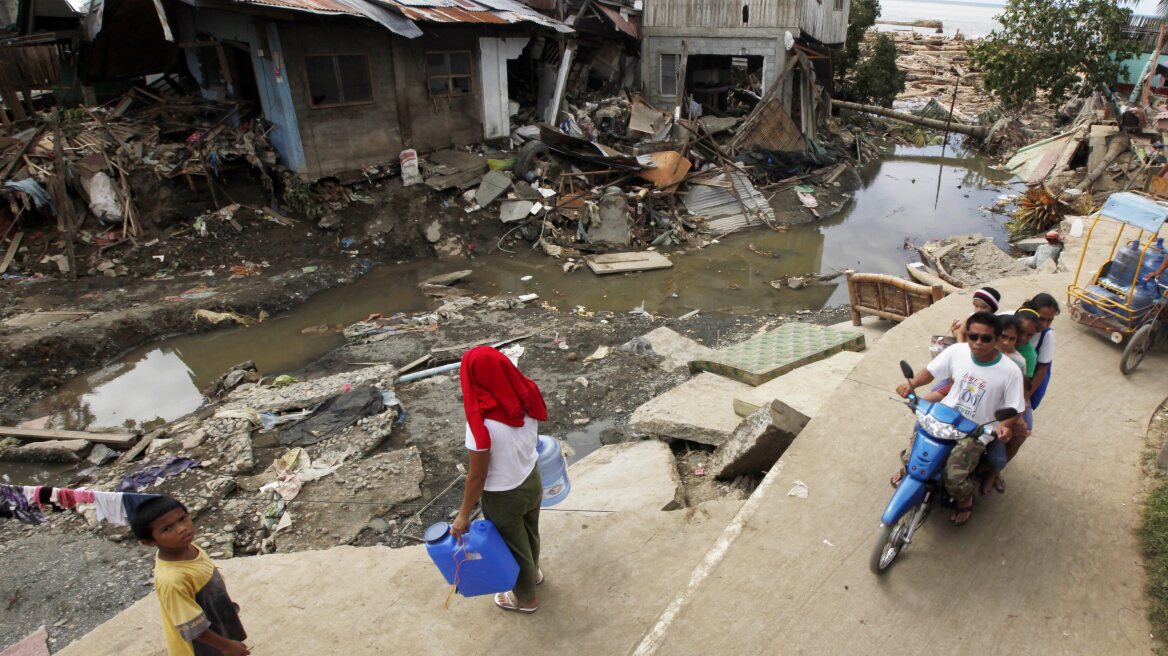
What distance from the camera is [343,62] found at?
467 inches

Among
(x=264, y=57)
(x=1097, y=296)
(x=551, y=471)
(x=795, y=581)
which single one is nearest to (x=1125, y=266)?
(x=1097, y=296)

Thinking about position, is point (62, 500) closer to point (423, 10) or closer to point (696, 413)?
point (696, 413)

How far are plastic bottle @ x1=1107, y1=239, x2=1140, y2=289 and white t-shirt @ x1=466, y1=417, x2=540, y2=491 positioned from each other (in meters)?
5.60

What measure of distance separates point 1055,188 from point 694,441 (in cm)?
1275

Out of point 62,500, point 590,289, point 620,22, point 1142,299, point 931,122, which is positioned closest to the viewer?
point 62,500

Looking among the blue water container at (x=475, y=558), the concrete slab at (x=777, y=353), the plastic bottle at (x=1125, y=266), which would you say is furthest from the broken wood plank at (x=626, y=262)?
the blue water container at (x=475, y=558)

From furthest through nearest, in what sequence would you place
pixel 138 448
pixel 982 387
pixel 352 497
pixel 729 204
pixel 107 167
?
pixel 729 204, pixel 107 167, pixel 138 448, pixel 352 497, pixel 982 387

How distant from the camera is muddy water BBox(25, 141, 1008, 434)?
778 centimetres

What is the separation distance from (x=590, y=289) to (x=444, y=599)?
775cm

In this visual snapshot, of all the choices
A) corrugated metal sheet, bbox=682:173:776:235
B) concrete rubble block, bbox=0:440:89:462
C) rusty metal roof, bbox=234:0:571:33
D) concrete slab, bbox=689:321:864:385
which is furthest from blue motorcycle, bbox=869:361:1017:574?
rusty metal roof, bbox=234:0:571:33

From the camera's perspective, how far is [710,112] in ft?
59.9

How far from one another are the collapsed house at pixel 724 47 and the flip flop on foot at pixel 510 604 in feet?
49.2

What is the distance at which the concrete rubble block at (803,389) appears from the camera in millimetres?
4707

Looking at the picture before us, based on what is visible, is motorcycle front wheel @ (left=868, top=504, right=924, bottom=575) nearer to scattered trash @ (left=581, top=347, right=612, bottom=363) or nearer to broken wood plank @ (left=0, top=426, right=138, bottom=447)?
scattered trash @ (left=581, top=347, right=612, bottom=363)
